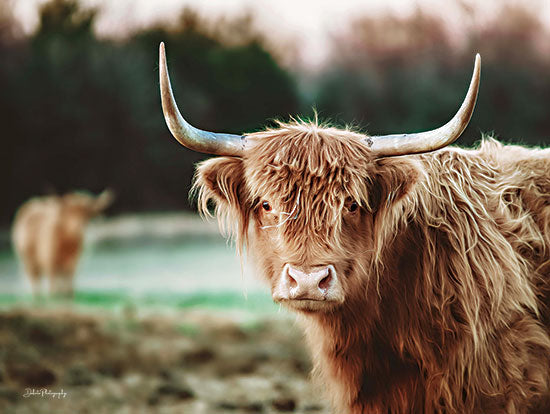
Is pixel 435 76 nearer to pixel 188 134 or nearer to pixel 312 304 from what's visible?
pixel 188 134

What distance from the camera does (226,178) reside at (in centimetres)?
265

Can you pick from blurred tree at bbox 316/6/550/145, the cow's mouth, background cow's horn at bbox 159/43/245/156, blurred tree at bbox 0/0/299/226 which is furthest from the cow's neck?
blurred tree at bbox 0/0/299/226

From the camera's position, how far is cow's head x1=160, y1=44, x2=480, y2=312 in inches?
87.6

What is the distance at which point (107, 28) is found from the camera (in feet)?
23.6

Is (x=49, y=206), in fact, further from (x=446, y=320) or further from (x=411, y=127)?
(x=446, y=320)

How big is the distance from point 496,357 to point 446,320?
0.26 metres

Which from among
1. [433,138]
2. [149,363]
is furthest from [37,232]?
[433,138]

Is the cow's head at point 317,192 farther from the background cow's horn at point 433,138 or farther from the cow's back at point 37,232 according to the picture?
the cow's back at point 37,232

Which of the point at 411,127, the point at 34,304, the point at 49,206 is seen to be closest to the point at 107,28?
the point at 49,206

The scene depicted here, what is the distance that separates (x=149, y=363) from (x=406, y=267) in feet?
9.92

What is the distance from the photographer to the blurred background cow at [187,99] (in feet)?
21.1

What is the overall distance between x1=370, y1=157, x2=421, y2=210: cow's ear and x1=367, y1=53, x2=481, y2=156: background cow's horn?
1.9 inches

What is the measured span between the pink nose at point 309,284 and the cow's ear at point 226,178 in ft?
1.83

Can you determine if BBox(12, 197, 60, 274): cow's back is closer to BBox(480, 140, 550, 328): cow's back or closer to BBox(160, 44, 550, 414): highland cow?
BBox(160, 44, 550, 414): highland cow
